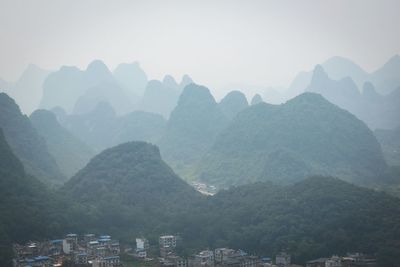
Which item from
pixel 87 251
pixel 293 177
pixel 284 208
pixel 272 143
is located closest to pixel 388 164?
pixel 272 143

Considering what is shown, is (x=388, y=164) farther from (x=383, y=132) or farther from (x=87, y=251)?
(x=87, y=251)

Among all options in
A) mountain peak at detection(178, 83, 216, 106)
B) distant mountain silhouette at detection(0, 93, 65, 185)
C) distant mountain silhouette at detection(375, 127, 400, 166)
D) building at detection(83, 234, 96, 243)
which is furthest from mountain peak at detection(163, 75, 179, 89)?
building at detection(83, 234, 96, 243)

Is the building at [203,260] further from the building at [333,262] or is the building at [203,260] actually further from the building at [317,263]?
the building at [333,262]

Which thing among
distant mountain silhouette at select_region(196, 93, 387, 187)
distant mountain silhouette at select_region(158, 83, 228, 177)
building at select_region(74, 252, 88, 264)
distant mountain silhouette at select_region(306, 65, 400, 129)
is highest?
distant mountain silhouette at select_region(306, 65, 400, 129)

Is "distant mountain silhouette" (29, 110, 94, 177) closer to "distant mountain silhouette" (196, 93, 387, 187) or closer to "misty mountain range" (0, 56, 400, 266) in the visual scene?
"misty mountain range" (0, 56, 400, 266)

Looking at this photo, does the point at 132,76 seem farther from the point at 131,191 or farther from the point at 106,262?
the point at 106,262

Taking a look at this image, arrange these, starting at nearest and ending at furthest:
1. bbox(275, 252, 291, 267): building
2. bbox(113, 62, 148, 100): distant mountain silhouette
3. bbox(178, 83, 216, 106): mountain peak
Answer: bbox(275, 252, 291, 267): building
bbox(178, 83, 216, 106): mountain peak
bbox(113, 62, 148, 100): distant mountain silhouette
